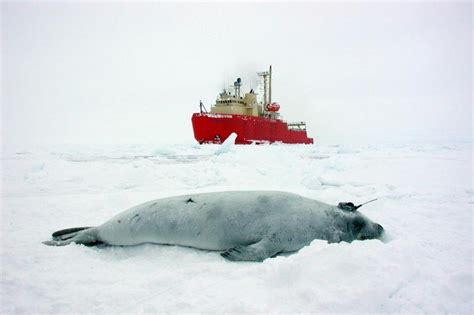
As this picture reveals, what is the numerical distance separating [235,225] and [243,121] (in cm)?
1975

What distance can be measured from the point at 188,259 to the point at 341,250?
1.02m

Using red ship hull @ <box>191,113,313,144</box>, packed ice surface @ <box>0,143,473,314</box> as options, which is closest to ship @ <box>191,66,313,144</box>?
red ship hull @ <box>191,113,313,144</box>

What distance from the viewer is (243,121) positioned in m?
22.0

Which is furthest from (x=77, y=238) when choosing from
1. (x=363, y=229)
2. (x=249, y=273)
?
(x=363, y=229)

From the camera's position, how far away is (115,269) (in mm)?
2082

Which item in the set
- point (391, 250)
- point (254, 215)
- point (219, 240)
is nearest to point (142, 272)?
point (219, 240)

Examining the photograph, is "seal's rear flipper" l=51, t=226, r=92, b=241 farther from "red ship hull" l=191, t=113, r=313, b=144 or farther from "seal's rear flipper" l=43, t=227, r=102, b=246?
"red ship hull" l=191, t=113, r=313, b=144

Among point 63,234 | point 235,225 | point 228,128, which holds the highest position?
point 228,128

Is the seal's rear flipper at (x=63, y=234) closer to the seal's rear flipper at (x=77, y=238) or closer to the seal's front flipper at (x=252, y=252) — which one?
the seal's rear flipper at (x=77, y=238)

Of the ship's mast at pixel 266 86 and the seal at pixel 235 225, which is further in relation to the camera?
the ship's mast at pixel 266 86

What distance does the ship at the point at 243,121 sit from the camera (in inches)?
851

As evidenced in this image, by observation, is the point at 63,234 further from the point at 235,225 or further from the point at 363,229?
the point at 363,229

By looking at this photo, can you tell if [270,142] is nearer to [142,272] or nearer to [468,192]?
[468,192]

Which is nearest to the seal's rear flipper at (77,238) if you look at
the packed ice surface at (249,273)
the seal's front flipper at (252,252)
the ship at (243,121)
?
the packed ice surface at (249,273)
